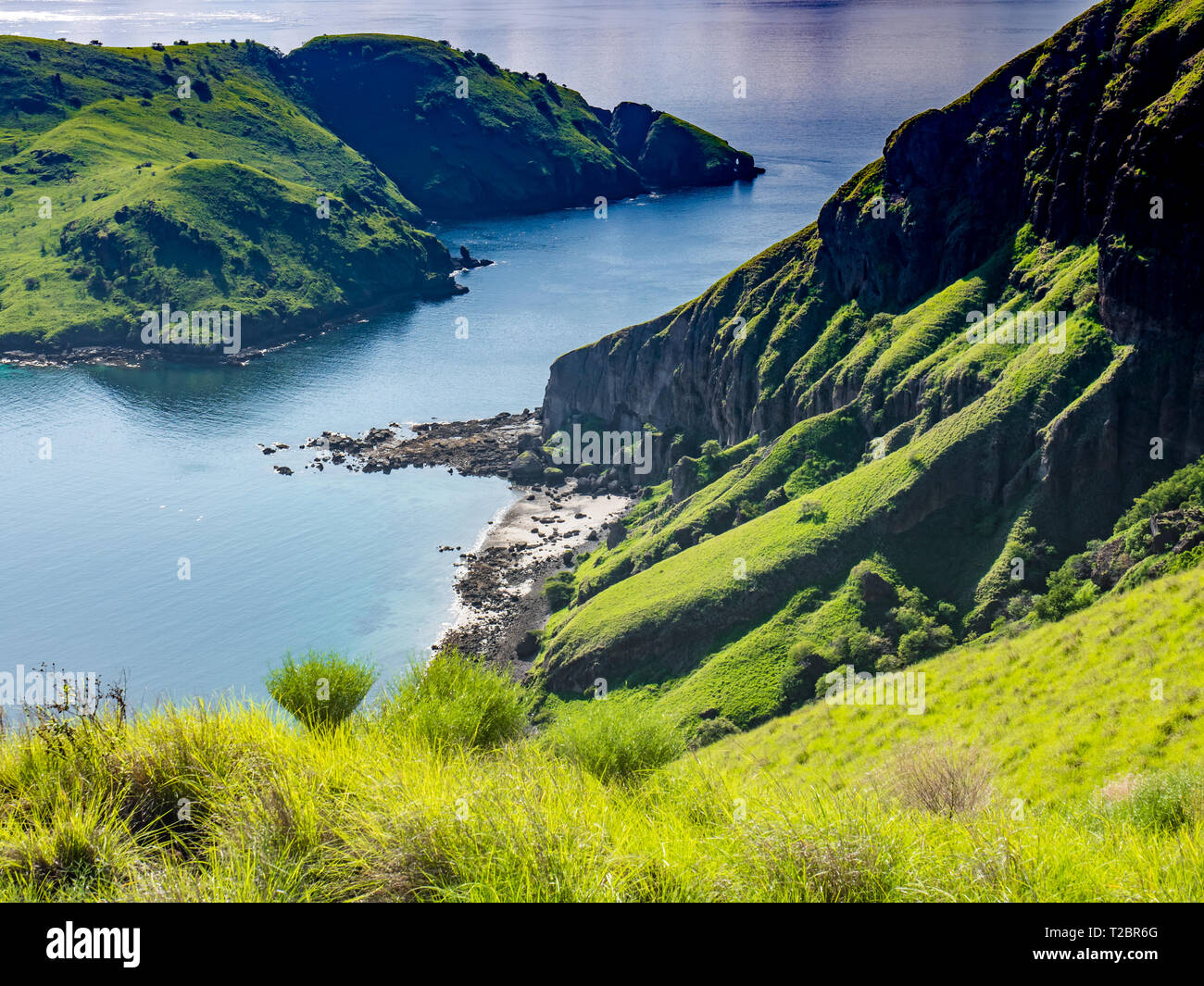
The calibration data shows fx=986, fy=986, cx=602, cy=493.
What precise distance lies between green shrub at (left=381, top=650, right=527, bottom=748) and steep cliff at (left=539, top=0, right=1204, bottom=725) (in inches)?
1288

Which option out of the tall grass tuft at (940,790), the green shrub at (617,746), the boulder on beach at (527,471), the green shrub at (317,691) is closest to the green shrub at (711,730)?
the green shrub at (617,746)

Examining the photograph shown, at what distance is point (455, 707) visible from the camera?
27844mm

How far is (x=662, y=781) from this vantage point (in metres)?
21.6

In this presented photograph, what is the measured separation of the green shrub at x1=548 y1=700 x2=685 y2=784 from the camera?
24812 mm

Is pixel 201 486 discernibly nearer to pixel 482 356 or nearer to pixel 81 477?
pixel 81 477

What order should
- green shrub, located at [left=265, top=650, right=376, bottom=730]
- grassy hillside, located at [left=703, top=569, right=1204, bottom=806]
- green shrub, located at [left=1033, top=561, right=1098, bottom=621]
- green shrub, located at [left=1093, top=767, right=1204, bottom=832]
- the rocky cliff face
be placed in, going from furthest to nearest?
the rocky cliff face < green shrub, located at [left=1033, top=561, right=1098, bottom=621] < grassy hillside, located at [left=703, top=569, right=1204, bottom=806] < green shrub, located at [left=265, top=650, right=376, bottom=730] < green shrub, located at [left=1093, top=767, right=1204, bottom=832]

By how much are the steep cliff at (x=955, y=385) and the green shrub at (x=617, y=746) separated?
112 feet

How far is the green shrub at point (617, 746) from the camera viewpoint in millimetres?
24812

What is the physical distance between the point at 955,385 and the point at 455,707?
57445mm

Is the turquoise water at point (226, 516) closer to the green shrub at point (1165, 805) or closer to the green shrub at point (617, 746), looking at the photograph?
the green shrub at point (617, 746)

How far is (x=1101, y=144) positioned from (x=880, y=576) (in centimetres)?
3586

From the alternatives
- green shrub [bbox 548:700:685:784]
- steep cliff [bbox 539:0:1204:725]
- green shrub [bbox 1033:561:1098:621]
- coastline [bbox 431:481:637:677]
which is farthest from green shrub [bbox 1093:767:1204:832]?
coastline [bbox 431:481:637:677]

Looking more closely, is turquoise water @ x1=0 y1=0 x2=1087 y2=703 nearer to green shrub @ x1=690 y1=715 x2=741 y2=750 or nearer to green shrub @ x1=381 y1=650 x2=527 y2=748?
green shrub @ x1=690 y1=715 x2=741 y2=750

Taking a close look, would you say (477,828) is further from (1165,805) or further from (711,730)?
(711,730)
